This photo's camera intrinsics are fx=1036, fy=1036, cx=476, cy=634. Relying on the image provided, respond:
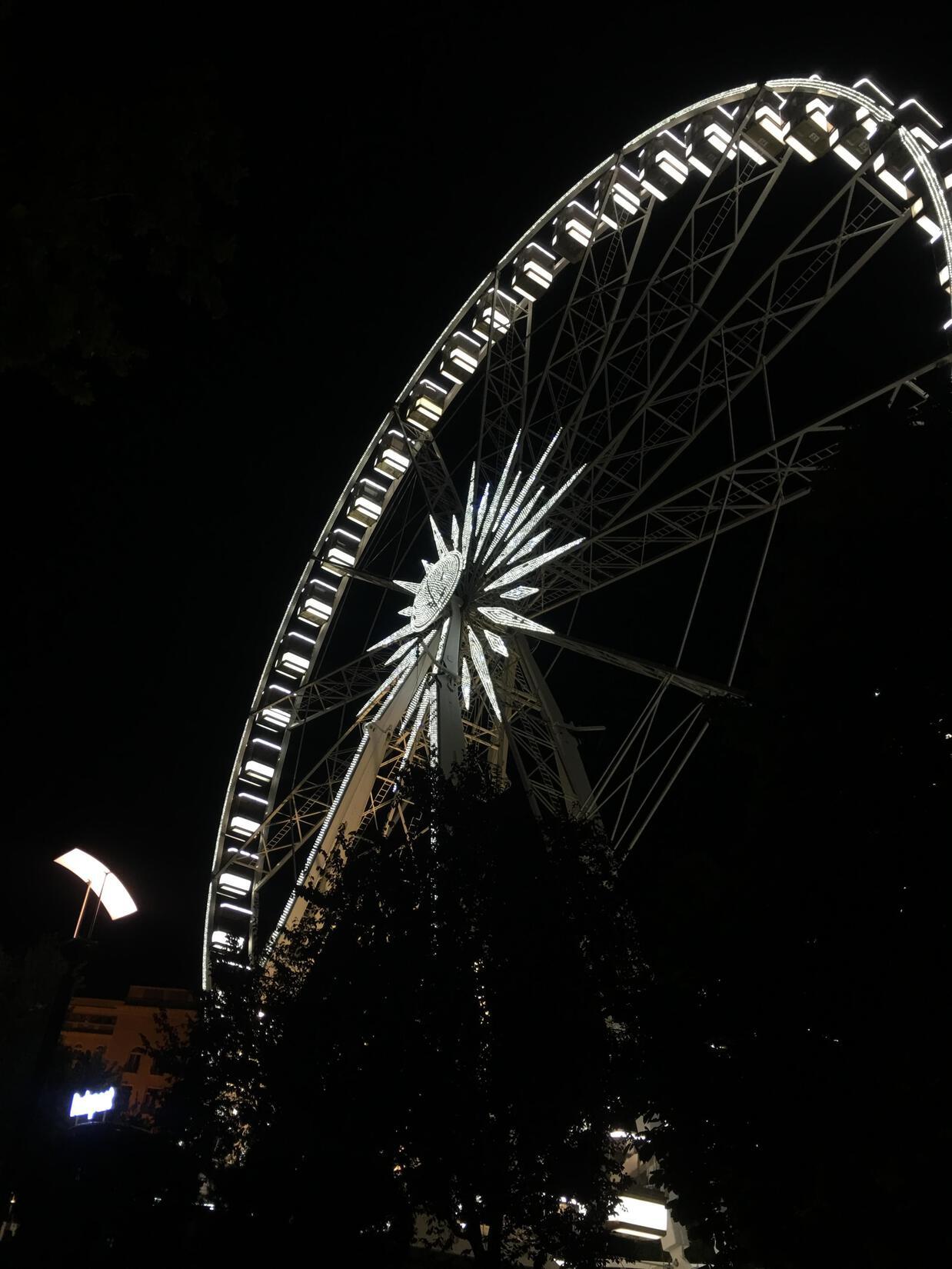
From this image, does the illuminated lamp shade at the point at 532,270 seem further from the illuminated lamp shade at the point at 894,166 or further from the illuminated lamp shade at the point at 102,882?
the illuminated lamp shade at the point at 102,882

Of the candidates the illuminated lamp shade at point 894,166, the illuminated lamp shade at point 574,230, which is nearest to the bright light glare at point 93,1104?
the illuminated lamp shade at point 574,230

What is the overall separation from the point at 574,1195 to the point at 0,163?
1013 cm

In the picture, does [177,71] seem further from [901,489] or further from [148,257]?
[901,489]

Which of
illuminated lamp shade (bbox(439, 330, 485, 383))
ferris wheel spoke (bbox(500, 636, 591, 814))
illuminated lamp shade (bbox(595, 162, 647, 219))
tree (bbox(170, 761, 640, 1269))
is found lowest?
tree (bbox(170, 761, 640, 1269))

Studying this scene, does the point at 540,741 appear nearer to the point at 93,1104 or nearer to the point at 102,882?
the point at 102,882

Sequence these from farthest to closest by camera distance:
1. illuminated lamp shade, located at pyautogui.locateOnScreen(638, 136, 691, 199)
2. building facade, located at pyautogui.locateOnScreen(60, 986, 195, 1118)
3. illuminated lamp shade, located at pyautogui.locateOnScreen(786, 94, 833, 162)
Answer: building facade, located at pyautogui.locateOnScreen(60, 986, 195, 1118) → illuminated lamp shade, located at pyautogui.locateOnScreen(638, 136, 691, 199) → illuminated lamp shade, located at pyautogui.locateOnScreen(786, 94, 833, 162)

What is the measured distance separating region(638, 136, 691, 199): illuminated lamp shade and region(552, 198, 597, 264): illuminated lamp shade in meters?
1.22

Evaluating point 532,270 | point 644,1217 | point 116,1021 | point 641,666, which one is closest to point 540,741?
point 641,666

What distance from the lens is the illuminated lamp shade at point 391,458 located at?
21844mm

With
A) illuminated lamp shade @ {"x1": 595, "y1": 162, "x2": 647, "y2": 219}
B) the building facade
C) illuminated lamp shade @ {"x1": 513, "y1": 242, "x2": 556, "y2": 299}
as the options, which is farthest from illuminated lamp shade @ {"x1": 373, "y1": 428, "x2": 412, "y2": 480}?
the building facade

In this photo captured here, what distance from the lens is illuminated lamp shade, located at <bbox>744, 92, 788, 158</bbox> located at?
18.1 m

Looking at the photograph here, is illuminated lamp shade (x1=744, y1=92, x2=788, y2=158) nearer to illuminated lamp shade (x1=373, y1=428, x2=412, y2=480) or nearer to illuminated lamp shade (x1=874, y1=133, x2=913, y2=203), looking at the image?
illuminated lamp shade (x1=874, y1=133, x2=913, y2=203)

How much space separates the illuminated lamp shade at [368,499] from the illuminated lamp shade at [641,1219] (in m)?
13.8

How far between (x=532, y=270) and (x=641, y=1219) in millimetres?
16910
